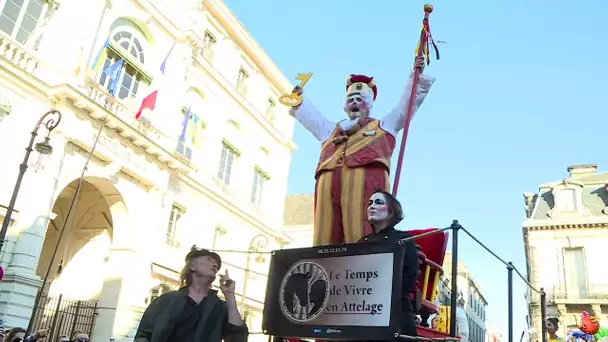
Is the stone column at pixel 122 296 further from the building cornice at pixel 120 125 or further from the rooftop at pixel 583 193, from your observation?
the rooftop at pixel 583 193

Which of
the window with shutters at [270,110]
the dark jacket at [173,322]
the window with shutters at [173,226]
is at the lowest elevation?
the dark jacket at [173,322]

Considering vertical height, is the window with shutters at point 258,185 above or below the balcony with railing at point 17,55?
above

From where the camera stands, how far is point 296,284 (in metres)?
3.19

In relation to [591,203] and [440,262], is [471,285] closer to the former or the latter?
[591,203]

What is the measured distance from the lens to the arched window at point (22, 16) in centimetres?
1317

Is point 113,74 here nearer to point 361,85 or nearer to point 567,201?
point 361,85

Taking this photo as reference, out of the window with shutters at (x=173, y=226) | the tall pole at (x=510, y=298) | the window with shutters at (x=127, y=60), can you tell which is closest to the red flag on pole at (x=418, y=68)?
the tall pole at (x=510, y=298)

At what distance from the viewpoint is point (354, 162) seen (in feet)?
13.6

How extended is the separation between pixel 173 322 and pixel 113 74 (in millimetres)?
14010

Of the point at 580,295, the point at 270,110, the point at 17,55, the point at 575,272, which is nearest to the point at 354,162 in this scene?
the point at 17,55

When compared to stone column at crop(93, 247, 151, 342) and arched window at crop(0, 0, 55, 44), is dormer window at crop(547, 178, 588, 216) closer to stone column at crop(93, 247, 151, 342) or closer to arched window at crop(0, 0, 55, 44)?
stone column at crop(93, 247, 151, 342)

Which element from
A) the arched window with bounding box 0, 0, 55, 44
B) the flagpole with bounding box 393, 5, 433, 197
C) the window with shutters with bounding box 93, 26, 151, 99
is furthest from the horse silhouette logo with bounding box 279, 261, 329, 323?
the window with shutters with bounding box 93, 26, 151, 99

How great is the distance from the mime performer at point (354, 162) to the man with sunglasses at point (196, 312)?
1.12m

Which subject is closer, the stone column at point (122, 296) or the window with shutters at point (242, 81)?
the stone column at point (122, 296)
